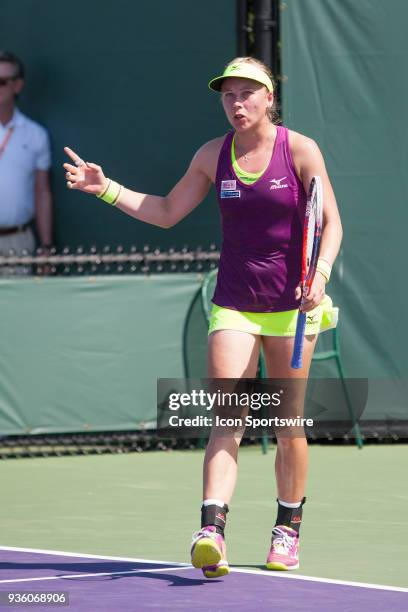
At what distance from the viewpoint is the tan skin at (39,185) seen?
12086 mm

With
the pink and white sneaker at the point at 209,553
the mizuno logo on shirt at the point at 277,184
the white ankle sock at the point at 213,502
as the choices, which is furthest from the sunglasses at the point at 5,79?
the pink and white sneaker at the point at 209,553

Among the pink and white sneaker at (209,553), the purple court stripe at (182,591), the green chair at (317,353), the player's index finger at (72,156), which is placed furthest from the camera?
the green chair at (317,353)

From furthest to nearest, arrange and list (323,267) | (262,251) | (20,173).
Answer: (20,173)
(262,251)
(323,267)

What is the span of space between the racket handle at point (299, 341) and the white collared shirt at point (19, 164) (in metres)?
5.76

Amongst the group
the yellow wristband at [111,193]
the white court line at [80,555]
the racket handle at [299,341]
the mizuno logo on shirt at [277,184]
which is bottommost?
the white court line at [80,555]

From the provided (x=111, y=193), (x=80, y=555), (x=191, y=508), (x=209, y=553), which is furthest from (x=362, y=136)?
(x=209, y=553)

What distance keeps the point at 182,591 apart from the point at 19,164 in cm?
636

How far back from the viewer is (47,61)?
1252cm

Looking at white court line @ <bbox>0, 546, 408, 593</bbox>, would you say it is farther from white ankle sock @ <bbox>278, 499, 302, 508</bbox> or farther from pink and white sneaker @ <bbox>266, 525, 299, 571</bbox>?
white ankle sock @ <bbox>278, 499, 302, 508</bbox>

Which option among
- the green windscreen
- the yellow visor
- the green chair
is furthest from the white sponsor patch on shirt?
the green windscreen

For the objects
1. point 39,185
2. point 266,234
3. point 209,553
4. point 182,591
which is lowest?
point 182,591

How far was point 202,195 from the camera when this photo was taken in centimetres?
707

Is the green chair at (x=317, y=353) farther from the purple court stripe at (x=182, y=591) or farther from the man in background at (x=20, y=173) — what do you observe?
the purple court stripe at (x=182, y=591)

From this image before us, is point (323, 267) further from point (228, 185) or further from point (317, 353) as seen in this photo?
point (317, 353)
